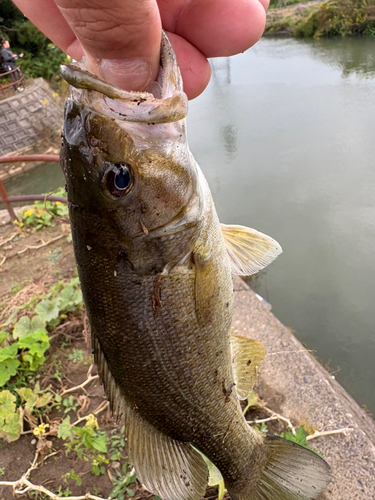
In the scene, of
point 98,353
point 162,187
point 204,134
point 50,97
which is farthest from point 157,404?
point 50,97

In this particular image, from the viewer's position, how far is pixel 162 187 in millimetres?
1156

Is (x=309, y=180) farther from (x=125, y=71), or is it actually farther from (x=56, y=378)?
(x=125, y=71)

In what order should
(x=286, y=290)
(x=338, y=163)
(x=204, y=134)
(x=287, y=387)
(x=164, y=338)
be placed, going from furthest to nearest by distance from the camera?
(x=204, y=134), (x=338, y=163), (x=286, y=290), (x=287, y=387), (x=164, y=338)

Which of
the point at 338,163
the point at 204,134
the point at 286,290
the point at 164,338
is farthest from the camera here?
the point at 204,134

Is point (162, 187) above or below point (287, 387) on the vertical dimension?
above

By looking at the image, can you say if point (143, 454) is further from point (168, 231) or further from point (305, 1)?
point (305, 1)

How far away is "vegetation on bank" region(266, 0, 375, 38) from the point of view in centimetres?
1377

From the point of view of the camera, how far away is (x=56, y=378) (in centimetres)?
287

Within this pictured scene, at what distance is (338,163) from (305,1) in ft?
71.3

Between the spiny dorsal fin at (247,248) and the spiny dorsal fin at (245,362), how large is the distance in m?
0.36

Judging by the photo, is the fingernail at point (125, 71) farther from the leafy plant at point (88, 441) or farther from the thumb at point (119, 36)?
the leafy plant at point (88, 441)

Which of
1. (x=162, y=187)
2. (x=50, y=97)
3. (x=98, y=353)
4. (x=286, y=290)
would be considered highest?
(x=162, y=187)

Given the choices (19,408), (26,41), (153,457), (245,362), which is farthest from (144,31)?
(26,41)

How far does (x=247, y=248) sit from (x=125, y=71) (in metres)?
0.89
